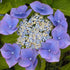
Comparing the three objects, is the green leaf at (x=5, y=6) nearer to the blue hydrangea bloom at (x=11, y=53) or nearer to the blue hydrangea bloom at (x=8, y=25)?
the blue hydrangea bloom at (x=8, y=25)

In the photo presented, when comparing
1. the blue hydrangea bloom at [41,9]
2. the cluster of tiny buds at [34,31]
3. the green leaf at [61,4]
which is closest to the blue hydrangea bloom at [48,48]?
the cluster of tiny buds at [34,31]

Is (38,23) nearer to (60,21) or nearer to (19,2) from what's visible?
(60,21)

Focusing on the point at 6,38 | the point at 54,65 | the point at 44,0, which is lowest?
the point at 54,65

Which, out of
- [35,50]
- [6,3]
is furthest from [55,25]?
[6,3]

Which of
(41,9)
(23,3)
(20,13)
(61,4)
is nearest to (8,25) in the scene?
(20,13)

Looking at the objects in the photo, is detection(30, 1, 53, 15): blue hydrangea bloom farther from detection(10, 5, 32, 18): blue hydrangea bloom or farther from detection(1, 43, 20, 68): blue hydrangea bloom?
detection(1, 43, 20, 68): blue hydrangea bloom
